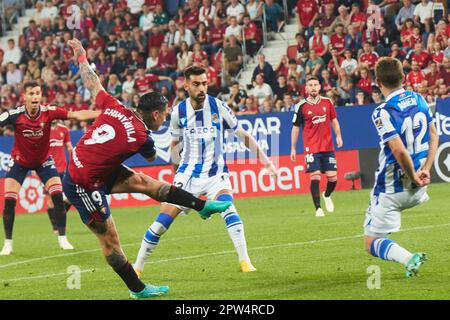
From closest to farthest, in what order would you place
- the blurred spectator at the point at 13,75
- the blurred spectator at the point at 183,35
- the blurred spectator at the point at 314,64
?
1. the blurred spectator at the point at 314,64
2. the blurred spectator at the point at 183,35
3. the blurred spectator at the point at 13,75

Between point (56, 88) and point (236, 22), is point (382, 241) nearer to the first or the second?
point (236, 22)

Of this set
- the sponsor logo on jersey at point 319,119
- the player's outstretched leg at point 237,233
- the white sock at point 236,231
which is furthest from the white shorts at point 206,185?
the sponsor logo on jersey at point 319,119

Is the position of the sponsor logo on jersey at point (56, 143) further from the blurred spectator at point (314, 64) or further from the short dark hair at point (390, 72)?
the short dark hair at point (390, 72)

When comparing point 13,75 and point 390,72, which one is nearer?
point 390,72

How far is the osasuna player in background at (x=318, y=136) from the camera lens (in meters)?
19.5

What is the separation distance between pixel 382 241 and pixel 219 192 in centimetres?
281

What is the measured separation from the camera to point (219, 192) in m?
12.0

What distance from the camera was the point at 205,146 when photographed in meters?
12.2

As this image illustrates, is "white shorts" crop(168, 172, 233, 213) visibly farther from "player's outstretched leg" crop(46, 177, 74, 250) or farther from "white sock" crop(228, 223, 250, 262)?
"player's outstretched leg" crop(46, 177, 74, 250)

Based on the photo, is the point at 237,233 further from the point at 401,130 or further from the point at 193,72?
the point at 401,130

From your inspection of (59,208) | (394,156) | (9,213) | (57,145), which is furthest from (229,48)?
(394,156)

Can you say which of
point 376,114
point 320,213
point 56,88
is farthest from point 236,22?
point 376,114

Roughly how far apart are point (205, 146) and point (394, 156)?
335 centimetres

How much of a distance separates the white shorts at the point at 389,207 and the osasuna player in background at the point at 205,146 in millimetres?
2473
